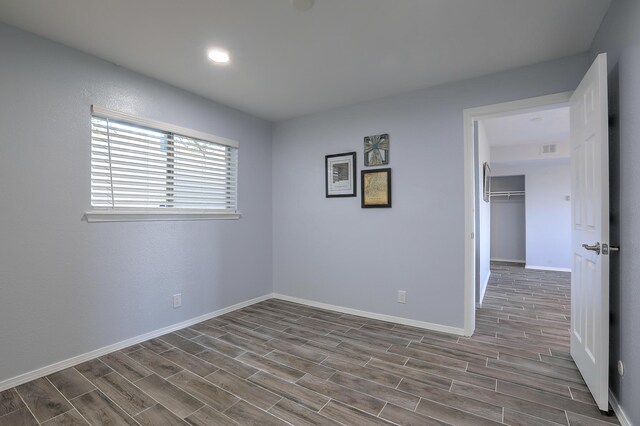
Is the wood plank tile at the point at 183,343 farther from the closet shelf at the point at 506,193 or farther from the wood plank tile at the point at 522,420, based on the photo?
the closet shelf at the point at 506,193

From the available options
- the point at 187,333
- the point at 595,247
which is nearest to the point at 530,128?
the point at 595,247

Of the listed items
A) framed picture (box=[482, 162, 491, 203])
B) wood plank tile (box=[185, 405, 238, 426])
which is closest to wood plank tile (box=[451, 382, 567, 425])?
wood plank tile (box=[185, 405, 238, 426])

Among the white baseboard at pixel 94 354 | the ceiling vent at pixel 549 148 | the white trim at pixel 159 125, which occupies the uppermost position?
the ceiling vent at pixel 549 148

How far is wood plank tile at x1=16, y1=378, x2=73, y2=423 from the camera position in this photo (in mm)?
1813

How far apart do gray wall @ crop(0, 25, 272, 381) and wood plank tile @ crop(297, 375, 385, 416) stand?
172cm

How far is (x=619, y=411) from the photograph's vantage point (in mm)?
1716

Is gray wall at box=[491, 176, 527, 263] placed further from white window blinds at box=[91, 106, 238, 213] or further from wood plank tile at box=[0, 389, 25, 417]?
wood plank tile at box=[0, 389, 25, 417]

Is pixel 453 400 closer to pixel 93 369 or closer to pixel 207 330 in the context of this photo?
pixel 207 330

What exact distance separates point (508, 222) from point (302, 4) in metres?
7.54

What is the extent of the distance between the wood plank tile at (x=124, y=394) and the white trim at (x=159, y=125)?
2057mm

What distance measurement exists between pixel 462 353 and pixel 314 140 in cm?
283

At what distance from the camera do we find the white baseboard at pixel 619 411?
1.63m

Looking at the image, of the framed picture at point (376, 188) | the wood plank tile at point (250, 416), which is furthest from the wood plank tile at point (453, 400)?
the framed picture at point (376, 188)

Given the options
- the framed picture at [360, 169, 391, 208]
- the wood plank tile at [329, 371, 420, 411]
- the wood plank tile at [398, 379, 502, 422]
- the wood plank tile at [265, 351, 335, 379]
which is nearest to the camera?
the wood plank tile at [398, 379, 502, 422]
